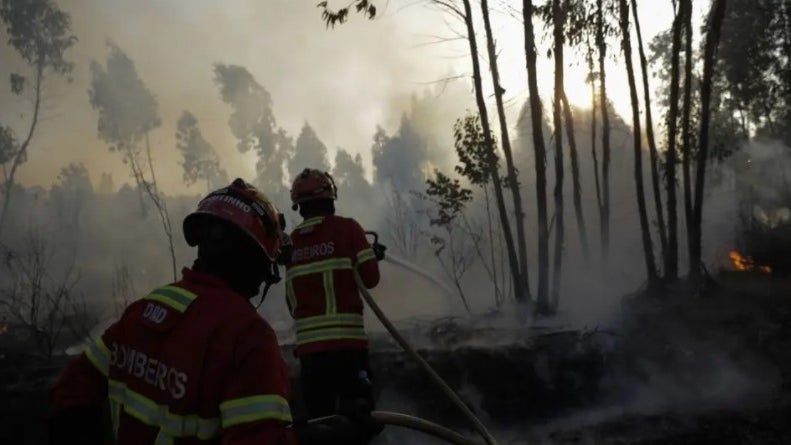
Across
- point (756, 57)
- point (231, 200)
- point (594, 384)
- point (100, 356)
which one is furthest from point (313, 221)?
point (756, 57)

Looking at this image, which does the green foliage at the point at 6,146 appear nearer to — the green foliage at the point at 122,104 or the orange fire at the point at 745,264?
the green foliage at the point at 122,104

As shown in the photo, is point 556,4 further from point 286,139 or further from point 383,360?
point 286,139

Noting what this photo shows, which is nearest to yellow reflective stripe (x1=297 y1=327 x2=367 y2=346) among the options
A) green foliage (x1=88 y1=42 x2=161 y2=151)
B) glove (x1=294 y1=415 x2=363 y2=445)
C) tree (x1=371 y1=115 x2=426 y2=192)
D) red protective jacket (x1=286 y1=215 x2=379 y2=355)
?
red protective jacket (x1=286 y1=215 x2=379 y2=355)

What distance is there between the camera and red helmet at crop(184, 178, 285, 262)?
6.04 ft

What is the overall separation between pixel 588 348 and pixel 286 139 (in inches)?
2627

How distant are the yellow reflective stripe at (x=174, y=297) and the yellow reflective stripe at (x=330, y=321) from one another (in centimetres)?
261

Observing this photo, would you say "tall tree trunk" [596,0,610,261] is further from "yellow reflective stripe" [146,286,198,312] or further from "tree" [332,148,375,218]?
"tree" [332,148,375,218]

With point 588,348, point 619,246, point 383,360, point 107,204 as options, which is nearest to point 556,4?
point 588,348

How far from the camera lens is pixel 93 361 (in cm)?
182

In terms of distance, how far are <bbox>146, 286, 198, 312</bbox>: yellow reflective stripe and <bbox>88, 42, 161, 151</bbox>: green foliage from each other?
156 ft

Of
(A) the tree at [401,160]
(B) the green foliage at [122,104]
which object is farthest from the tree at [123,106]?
(A) the tree at [401,160]

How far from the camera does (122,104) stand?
45.4 metres

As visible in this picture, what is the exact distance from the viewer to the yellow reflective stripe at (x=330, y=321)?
4.34 metres

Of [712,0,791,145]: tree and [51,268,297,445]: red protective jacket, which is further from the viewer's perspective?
[712,0,791,145]: tree
